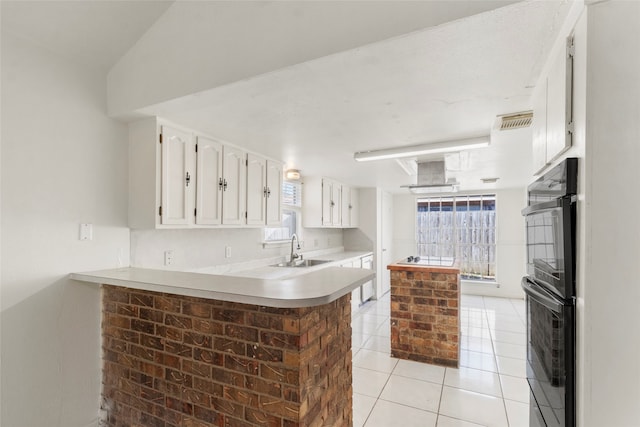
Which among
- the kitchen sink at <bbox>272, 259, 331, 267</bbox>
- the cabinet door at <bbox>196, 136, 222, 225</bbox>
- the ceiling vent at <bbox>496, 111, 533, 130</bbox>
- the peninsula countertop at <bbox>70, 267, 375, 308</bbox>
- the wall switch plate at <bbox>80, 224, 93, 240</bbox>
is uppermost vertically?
the ceiling vent at <bbox>496, 111, 533, 130</bbox>

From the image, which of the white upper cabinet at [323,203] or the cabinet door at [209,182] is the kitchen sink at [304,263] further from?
the cabinet door at [209,182]

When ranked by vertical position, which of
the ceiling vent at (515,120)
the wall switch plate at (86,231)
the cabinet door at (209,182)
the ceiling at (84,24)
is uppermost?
the ceiling at (84,24)

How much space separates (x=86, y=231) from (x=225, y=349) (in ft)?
4.25

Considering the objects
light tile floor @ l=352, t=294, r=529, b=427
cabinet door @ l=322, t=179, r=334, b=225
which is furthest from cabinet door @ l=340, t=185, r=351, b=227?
light tile floor @ l=352, t=294, r=529, b=427

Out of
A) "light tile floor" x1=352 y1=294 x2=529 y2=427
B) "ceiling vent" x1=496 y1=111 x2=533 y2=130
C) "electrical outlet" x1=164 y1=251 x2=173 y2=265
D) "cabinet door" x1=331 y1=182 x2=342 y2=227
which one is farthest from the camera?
"cabinet door" x1=331 y1=182 x2=342 y2=227

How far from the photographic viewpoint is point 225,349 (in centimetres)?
158

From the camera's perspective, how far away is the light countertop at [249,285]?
4.42ft

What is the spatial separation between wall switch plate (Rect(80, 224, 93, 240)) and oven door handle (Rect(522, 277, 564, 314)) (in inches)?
104

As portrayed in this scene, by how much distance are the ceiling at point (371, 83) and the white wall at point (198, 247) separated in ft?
3.16

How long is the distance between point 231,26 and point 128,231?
5.39 ft

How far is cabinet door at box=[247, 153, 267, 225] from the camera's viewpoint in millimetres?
3041

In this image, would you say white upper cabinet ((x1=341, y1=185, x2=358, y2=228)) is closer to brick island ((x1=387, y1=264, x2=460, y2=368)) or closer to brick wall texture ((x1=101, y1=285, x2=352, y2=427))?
brick island ((x1=387, y1=264, x2=460, y2=368))

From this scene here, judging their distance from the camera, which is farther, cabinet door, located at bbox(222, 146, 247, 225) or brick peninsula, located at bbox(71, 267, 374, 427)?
cabinet door, located at bbox(222, 146, 247, 225)

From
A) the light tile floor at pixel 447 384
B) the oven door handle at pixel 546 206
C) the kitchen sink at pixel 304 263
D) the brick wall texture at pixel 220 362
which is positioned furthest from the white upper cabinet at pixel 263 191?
the oven door handle at pixel 546 206
